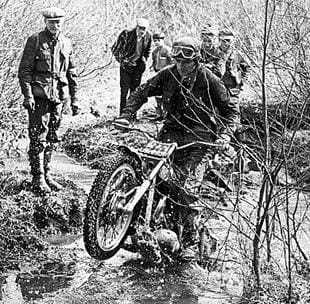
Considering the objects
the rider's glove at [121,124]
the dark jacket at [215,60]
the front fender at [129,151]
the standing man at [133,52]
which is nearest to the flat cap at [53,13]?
the rider's glove at [121,124]

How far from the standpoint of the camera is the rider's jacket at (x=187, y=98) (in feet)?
22.7

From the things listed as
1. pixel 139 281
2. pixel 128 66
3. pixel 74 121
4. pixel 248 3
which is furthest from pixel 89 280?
pixel 74 121

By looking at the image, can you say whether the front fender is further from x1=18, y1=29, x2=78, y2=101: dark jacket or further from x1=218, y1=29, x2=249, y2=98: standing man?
x1=218, y1=29, x2=249, y2=98: standing man

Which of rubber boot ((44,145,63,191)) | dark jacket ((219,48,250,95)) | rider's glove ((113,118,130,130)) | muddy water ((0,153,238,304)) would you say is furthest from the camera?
dark jacket ((219,48,250,95))

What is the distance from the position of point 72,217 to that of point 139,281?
1.72m

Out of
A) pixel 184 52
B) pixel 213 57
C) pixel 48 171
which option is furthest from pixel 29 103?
pixel 213 57

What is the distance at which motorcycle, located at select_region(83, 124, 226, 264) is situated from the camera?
20.4 feet

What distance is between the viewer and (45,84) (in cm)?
802

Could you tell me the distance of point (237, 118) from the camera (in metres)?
6.92

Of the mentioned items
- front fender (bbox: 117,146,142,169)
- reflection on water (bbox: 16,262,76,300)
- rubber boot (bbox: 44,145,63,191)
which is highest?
front fender (bbox: 117,146,142,169)

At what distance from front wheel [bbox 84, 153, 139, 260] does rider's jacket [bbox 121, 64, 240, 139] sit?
612 millimetres

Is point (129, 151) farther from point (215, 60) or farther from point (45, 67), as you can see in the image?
point (215, 60)

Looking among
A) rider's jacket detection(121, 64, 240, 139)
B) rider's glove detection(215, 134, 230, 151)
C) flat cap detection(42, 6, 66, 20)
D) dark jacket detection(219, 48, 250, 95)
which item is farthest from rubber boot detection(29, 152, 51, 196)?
dark jacket detection(219, 48, 250, 95)

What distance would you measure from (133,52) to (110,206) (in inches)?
286
